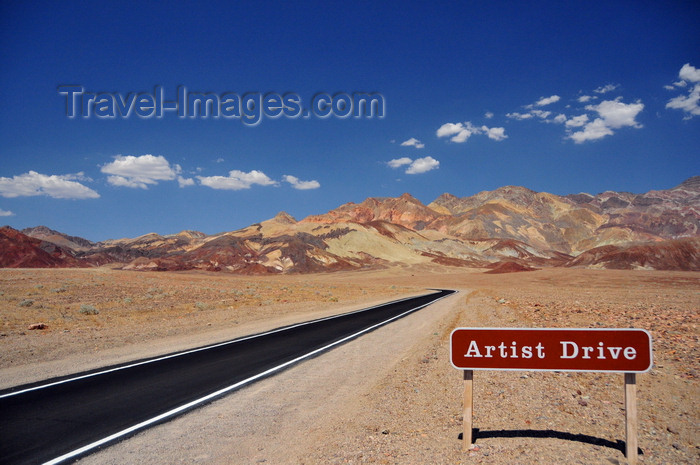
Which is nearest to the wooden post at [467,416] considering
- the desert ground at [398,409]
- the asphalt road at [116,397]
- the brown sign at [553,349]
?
the desert ground at [398,409]

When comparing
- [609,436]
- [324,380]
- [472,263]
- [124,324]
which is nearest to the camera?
[609,436]

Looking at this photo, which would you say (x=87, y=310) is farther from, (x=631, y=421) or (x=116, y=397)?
(x=631, y=421)

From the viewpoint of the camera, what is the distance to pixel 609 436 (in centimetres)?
557

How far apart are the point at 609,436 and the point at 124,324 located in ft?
64.0

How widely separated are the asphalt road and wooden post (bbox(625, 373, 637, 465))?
647cm

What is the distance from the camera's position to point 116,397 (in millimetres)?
7922

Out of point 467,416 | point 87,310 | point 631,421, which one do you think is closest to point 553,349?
point 631,421

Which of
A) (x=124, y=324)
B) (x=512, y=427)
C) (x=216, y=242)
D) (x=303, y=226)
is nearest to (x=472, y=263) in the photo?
(x=303, y=226)

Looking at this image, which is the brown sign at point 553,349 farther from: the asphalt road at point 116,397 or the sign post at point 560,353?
the asphalt road at point 116,397

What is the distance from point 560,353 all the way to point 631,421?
3.37 ft

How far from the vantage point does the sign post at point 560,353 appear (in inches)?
197

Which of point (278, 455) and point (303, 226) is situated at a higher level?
point (303, 226)

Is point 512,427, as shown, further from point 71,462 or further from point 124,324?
point 124,324

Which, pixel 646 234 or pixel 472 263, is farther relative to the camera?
pixel 646 234
